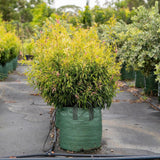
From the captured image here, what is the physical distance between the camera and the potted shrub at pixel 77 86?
502 cm

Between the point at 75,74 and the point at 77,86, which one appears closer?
the point at 77,86

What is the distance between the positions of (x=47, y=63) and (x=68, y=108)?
92 centimetres

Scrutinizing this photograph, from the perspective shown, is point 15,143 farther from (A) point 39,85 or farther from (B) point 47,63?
(B) point 47,63

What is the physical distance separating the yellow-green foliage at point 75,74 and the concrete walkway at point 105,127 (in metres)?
1.03

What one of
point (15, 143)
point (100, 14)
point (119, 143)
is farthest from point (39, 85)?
point (100, 14)

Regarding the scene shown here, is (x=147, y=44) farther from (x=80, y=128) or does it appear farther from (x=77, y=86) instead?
(x=80, y=128)

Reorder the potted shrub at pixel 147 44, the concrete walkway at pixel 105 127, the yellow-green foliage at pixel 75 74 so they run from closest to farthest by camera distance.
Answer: the yellow-green foliage at pixel 75 74, the concrete walkway at pixel 105 127, the potted shrub at pixel 147 44

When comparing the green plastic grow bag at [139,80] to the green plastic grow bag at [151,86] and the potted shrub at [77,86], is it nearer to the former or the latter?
the green plastic grow bag at [151,86]

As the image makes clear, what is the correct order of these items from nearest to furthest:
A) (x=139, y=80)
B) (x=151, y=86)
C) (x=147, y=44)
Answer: (x=147, y=44), (x=151, y=86), (x=139, y=80)

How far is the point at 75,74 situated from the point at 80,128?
994 mm

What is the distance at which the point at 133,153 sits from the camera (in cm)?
516

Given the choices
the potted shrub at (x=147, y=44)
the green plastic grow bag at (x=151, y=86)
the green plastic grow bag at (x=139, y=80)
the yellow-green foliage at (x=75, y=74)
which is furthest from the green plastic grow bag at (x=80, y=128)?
the green plastic grow bag at (x=139, y=80)

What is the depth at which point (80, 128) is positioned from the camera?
502 centimetres

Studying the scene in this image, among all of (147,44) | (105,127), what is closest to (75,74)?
(105,127)
